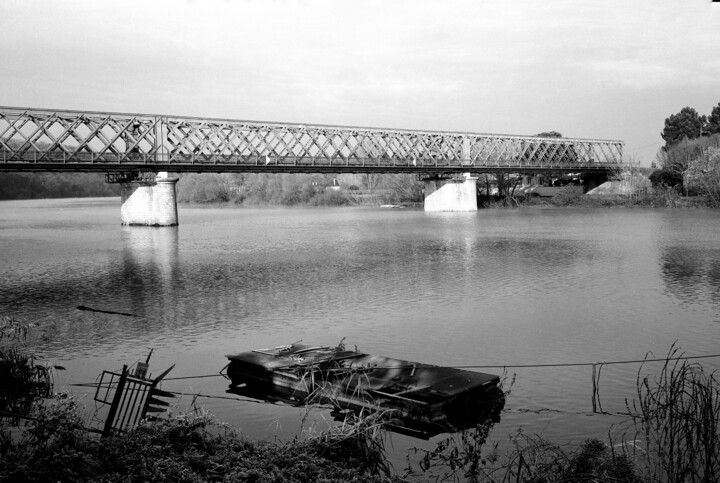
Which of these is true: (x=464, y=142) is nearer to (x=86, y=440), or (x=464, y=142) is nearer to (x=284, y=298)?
(x=284, y=298)

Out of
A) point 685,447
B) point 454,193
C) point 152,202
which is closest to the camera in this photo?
point 685,447

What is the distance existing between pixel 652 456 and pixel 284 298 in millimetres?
17015

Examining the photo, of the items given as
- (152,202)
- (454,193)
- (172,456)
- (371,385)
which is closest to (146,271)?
(371,385)

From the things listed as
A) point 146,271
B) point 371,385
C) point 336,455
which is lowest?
point 146,271

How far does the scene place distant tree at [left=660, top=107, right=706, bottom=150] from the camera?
13538cm

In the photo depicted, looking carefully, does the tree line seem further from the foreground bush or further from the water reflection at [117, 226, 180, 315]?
the foreground bush

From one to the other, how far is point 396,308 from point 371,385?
10.6 metres

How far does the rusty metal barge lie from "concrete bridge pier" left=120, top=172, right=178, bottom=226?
2400 inches

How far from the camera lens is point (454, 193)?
4117 inches

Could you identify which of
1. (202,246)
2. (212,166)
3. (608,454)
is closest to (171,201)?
(212,166)

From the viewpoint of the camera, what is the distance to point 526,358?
16.7 meters

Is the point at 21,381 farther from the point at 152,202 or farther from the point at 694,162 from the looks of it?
the point at 694,162

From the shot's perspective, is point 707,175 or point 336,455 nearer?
point 336,455

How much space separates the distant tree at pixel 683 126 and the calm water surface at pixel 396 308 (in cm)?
9765
